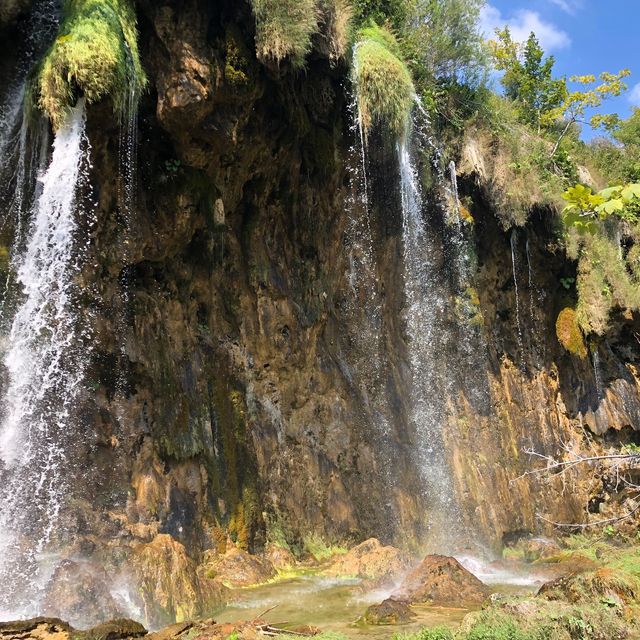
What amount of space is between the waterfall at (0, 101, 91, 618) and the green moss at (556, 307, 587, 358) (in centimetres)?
1047

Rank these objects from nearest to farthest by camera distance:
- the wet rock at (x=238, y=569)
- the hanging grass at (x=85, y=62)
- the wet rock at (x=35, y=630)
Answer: the wet rock at (x=35, y=630), the hanging grass at (x=85, y=62), the wet rock at (x=238, y=569)

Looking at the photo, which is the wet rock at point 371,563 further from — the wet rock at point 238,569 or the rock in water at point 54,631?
the rock in water at point 54,631

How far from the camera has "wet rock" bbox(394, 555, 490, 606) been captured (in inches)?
294

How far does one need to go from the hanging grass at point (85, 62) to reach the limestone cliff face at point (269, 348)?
0.38 meters

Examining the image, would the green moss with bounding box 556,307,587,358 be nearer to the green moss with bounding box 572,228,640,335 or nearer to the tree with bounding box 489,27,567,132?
the green moss with bounding box 572,228,640,335

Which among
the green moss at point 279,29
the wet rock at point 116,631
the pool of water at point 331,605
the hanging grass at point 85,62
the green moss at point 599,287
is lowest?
the pool of water at point 331,605

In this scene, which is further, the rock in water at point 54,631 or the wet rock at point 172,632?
the wet rock at point 172,632

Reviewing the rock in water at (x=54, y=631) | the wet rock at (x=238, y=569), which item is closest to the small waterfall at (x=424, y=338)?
the wet rock at (x=238, y=569)

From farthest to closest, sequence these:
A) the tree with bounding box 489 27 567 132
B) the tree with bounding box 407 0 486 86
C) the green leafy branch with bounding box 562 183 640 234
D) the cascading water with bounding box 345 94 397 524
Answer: the tree with bounding box 489 27 567 132
the tree with bounding box 407 0 486 86
the cascading water with bounding box 345 94 397 524
the green leafy branch with bounding box 562 183 640 234

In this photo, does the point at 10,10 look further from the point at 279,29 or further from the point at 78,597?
the point at 78,597

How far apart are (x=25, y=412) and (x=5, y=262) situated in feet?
6.73

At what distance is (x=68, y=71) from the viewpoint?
834cm

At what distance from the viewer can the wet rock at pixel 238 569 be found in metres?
9.00

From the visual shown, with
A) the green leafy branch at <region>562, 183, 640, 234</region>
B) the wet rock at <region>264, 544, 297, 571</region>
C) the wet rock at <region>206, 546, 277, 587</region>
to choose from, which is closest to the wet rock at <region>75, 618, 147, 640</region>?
the wet rock at <region>206, 546, 277, 587</region>
